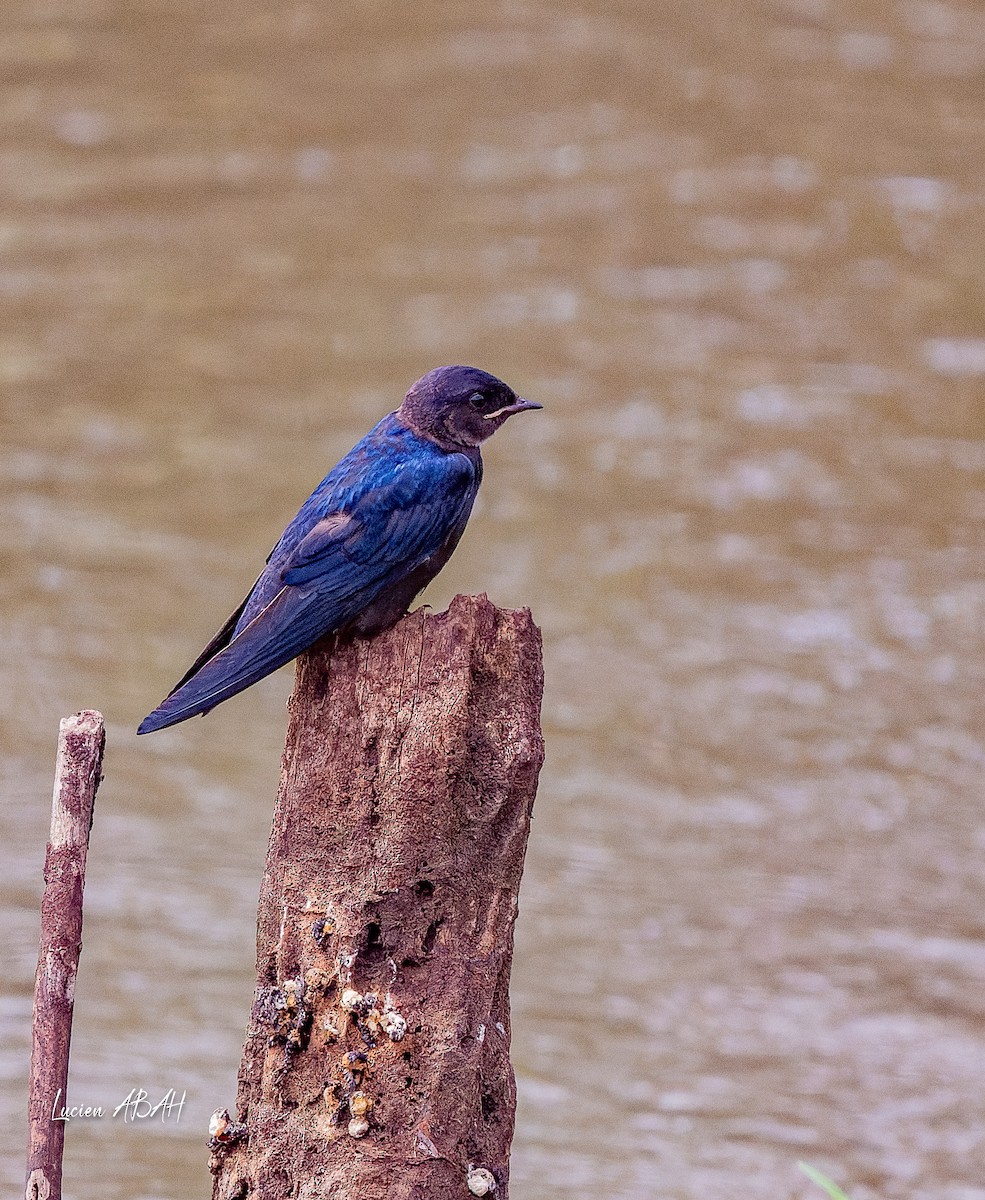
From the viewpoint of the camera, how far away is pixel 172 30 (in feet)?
46.3

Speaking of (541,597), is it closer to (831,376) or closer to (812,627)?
(812,627)

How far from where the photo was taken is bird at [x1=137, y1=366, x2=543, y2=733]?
3936mm

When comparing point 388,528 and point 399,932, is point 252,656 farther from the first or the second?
point 399,932

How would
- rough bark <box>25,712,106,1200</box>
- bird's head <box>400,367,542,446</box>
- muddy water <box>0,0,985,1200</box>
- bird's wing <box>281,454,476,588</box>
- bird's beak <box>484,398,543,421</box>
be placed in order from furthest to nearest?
muddy water <box>0,0,985,1200</box> → bird's beak <box>484,398,543,421</box> → bird's head <box>400,367,542,446</box> → bird's wing <box>281,454,476,588</box> → rough bark <box>25,712,106,1200</box>

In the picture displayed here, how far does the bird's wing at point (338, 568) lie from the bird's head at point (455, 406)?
169 millimetres

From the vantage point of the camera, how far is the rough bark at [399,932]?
3418 millimetres

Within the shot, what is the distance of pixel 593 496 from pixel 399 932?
6.98 metres

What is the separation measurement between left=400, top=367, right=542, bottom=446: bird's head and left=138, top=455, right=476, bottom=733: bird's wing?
0.17m

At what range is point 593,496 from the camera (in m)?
10.4

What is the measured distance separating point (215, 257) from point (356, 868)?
30.6ft

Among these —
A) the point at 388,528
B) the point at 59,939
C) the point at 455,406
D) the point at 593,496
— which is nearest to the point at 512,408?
the point at 455,406

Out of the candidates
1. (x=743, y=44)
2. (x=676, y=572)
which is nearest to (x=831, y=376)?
(x=676, y=572)
